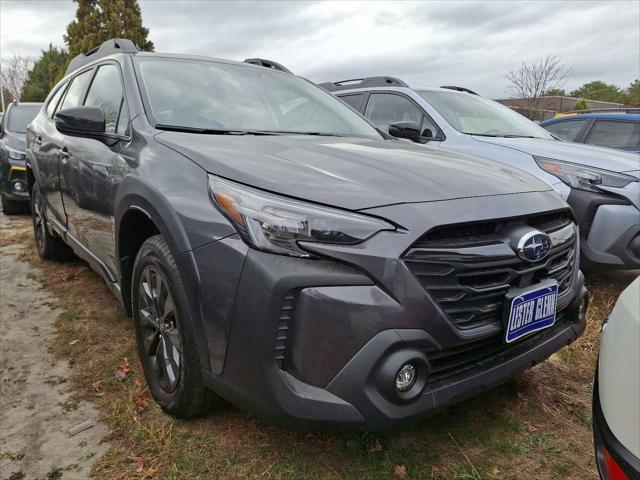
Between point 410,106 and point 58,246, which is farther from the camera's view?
point 410,106

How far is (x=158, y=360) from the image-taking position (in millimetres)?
2154

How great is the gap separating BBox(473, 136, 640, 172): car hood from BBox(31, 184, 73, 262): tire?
3706 millimetres

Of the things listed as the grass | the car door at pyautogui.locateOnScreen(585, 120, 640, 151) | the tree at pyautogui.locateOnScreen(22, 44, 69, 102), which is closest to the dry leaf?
the grass

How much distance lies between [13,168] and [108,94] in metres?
4.81

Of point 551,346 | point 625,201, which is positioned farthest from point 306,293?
point 625,201

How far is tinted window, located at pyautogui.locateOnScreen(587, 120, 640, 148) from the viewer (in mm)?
6258

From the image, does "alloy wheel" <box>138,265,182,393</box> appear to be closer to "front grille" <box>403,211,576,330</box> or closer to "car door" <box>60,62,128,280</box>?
"car door" <box>60,62,128,280</box>

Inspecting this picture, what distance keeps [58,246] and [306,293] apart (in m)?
3.70

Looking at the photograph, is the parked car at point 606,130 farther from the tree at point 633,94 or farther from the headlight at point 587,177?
the tree at point 633,94

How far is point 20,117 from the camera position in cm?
762

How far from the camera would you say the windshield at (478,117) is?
4594mm

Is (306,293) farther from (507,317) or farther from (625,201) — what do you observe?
(625,201)

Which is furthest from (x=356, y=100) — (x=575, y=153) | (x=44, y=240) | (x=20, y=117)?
(x=20, y=117)

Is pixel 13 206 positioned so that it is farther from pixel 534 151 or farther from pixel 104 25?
pixel 104 25
